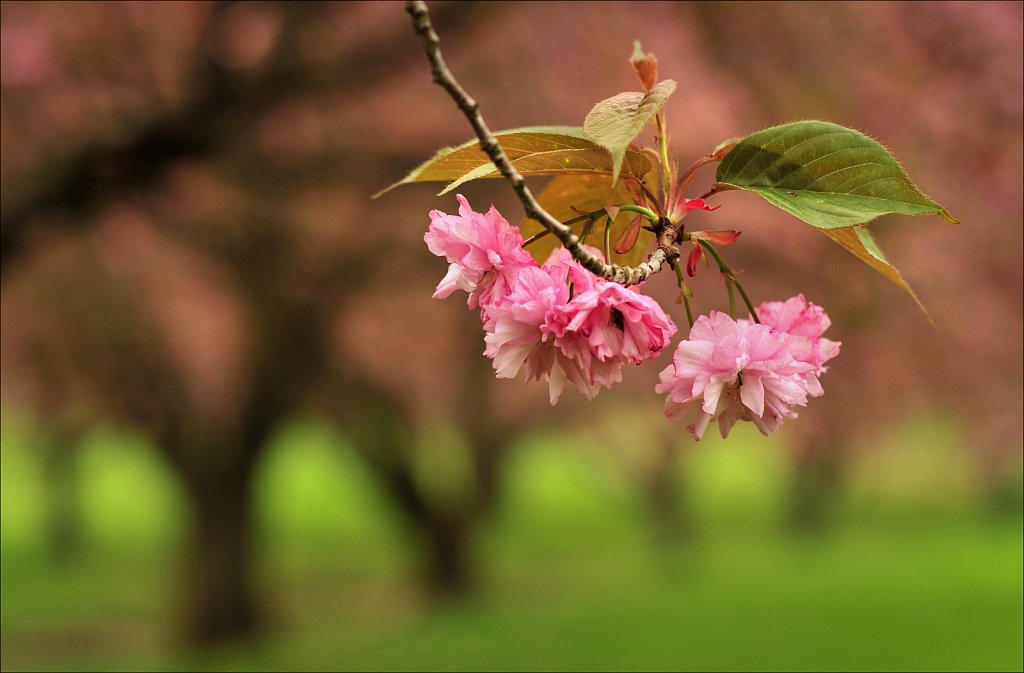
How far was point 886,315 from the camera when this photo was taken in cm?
674

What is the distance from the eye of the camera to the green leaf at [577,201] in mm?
1153

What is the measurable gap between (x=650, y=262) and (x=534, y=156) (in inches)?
5.7

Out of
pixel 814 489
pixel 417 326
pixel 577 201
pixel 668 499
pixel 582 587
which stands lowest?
pixel 577 201

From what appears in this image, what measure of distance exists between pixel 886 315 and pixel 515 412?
7.51 meters

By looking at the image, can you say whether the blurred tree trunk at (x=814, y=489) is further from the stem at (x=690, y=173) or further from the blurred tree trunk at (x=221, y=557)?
the stem at (x=690, y=173)

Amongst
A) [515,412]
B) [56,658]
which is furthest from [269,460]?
[515,412]

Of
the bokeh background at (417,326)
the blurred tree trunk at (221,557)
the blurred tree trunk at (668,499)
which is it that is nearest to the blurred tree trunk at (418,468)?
the bokeh background at (417,326)

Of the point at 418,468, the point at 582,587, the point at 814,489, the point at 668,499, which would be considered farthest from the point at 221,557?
the point at 814,489

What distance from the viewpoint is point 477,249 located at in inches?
41.2

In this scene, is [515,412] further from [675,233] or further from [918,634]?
[675,233]

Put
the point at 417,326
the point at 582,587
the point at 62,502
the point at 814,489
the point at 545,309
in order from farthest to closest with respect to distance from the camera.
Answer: the point at 62,502 → the point at 814,489 → the point at 582,587 → the point at 417,326 → the point at 545,309

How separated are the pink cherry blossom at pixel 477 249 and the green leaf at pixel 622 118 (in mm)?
125

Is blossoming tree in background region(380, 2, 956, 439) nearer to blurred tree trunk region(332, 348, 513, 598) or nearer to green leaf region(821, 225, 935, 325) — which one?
green leaf region(821, 225, 935, 325)

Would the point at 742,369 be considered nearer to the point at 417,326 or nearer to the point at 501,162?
the point at 501,162
